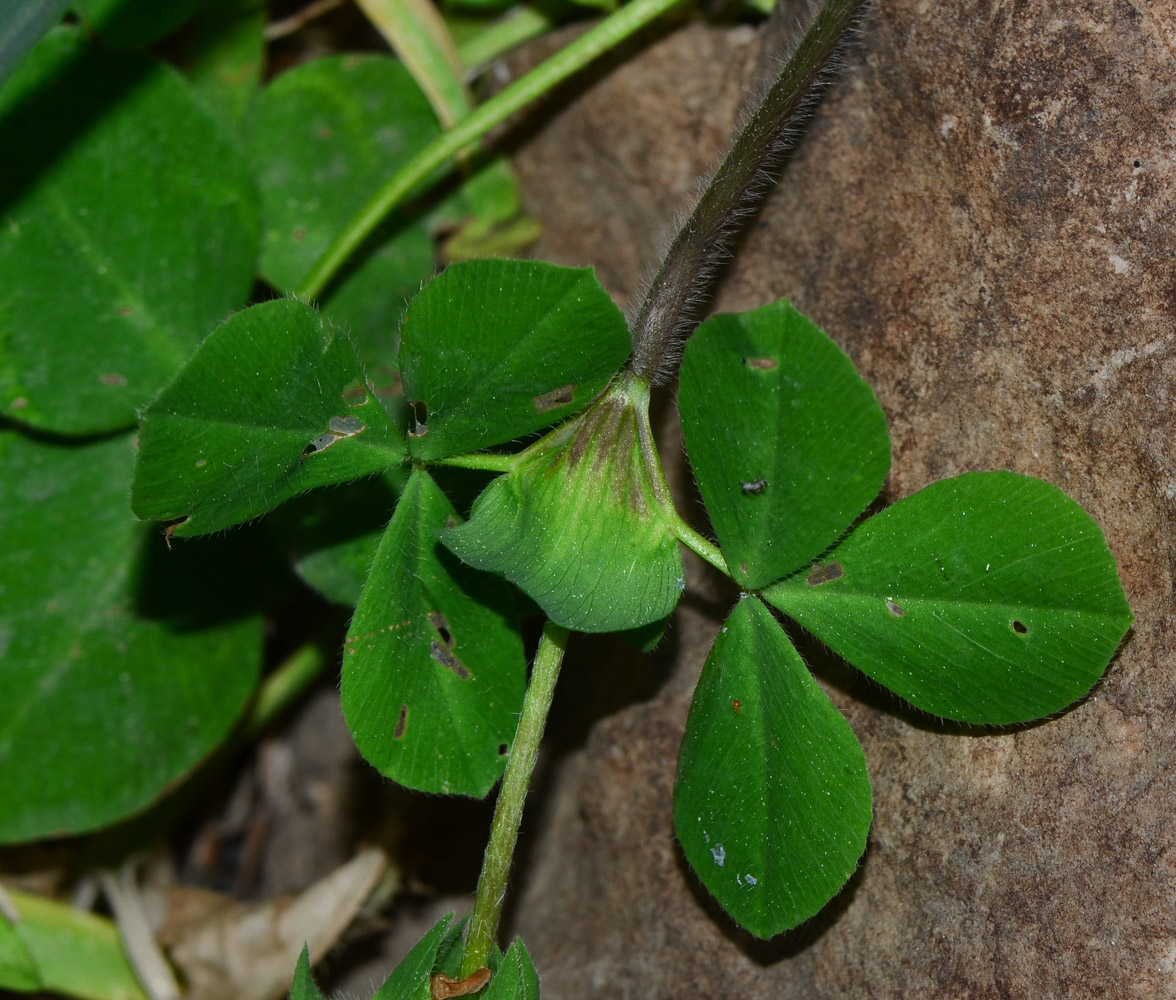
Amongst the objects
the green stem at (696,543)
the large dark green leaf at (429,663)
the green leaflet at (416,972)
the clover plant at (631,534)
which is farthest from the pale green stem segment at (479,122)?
the green leaflet at (416,972)

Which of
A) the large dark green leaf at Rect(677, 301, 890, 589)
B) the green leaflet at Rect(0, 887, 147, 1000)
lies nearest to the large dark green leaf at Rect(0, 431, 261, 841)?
the green leaflet at Rect(0, 887, 147, 1000)

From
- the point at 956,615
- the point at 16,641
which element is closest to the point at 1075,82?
the point at 956,615

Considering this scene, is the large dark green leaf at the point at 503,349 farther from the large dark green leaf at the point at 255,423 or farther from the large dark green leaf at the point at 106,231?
the large dark green leaf at the point at 106,231

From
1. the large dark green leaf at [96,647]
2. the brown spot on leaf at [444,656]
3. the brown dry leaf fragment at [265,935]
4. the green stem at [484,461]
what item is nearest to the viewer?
the green stem at [484,461]

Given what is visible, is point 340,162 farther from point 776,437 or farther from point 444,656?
point 776,437

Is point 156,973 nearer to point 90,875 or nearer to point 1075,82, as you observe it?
point 90,875
